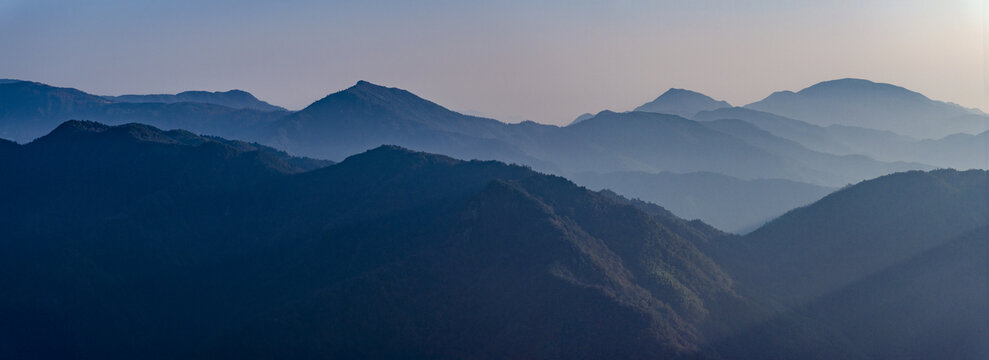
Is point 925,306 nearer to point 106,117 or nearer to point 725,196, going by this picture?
point 725,196

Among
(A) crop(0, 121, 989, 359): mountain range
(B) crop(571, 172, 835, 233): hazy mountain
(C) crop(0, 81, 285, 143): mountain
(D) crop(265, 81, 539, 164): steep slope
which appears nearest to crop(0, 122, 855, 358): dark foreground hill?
(A) crop(0, 121, 989, 359): mountain range

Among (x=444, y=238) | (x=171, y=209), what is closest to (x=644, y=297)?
A: (x=444, y=238)

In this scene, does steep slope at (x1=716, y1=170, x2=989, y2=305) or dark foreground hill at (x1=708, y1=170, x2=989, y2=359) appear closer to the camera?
dark foreground hill at (x1=708, y1=170, x2=989, y2=359)

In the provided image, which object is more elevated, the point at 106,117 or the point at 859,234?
the point at 106,117

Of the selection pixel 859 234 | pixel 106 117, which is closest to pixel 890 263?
pixel 859 234

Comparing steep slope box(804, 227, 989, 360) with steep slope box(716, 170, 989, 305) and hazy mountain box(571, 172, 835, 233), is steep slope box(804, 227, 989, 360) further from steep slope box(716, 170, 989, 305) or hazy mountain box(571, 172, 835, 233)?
hazy mountain box(571, 172, 835, 233)

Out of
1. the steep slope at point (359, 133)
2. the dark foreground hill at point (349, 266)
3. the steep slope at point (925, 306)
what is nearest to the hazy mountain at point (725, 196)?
the steep slope at point (359, 133)

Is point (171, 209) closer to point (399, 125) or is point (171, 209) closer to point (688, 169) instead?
point (399, 125)
